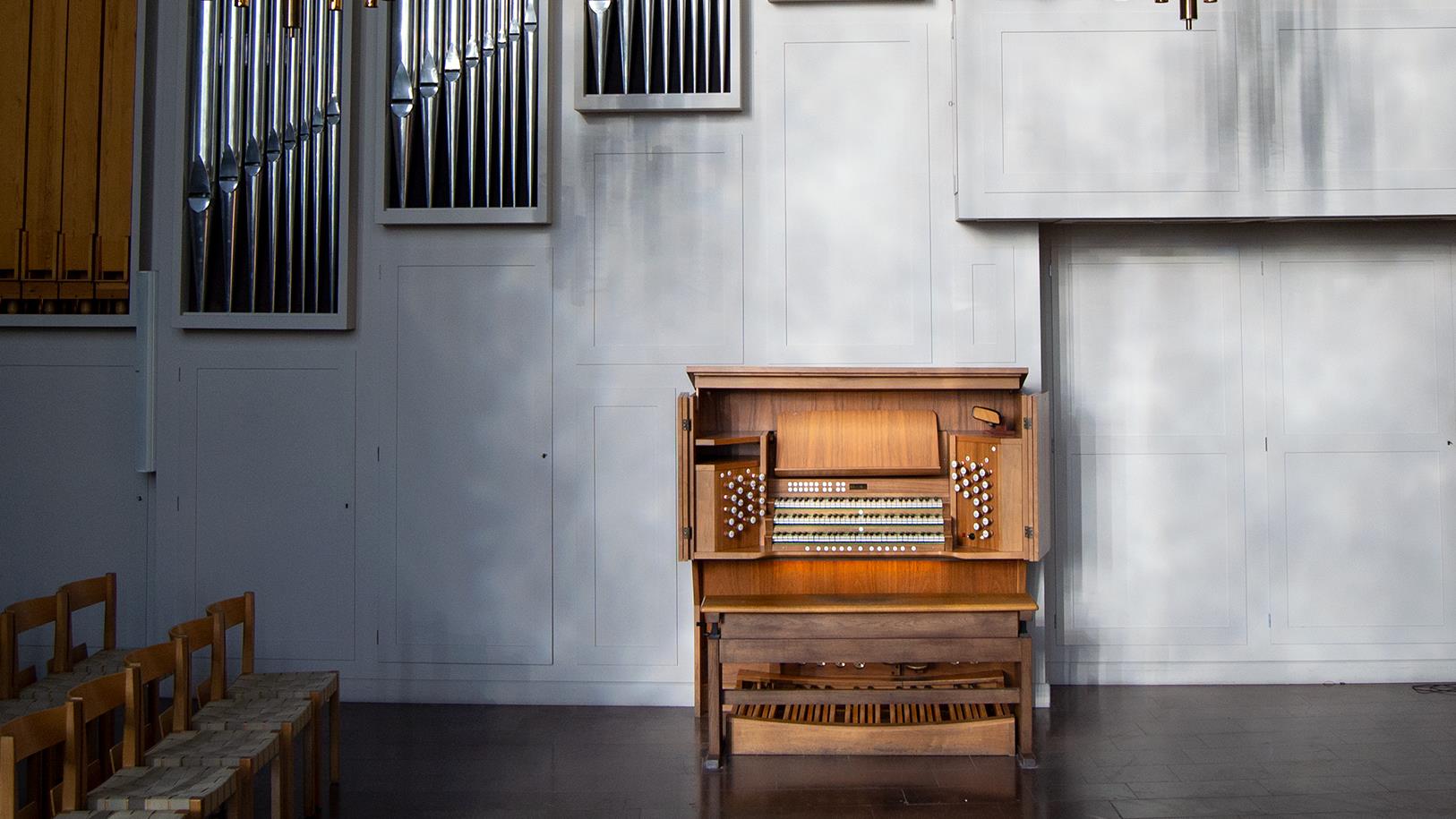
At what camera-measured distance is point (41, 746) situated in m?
2.74

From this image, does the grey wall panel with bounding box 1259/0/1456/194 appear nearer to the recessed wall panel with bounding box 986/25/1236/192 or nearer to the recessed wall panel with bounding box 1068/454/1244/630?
the recessed wall panel with bounding box 986/25/1236/192

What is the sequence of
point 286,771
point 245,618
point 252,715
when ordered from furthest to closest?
point 245,618, point 252,715, point 286,771

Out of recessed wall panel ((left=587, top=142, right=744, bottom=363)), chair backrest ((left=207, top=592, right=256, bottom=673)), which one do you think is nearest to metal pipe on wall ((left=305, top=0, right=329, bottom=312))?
recessed wall panel ((left=587, top=142, right=744, bottom=363))

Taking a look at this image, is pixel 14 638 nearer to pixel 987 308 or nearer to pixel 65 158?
pixel 65 158

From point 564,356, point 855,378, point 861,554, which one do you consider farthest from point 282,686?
point 855,378

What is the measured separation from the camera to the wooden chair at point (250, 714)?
3.45m

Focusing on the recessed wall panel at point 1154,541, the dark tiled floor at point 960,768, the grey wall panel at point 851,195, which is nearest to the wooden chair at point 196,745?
the dark tiled floor at point 960,768

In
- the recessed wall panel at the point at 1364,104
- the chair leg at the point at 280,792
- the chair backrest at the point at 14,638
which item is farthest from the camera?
the recessed wall panel at the point at 1364,104

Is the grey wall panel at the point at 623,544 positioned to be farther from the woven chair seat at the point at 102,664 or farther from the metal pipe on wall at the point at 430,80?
the woven chair seat at the point at 102,664

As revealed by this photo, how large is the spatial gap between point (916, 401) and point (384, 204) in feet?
9.01

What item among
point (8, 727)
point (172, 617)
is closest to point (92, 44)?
point (172, 617)

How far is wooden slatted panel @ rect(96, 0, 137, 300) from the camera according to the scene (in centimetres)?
559

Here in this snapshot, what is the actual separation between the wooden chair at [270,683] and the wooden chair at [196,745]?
271mm

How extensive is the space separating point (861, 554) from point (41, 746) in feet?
10.0
